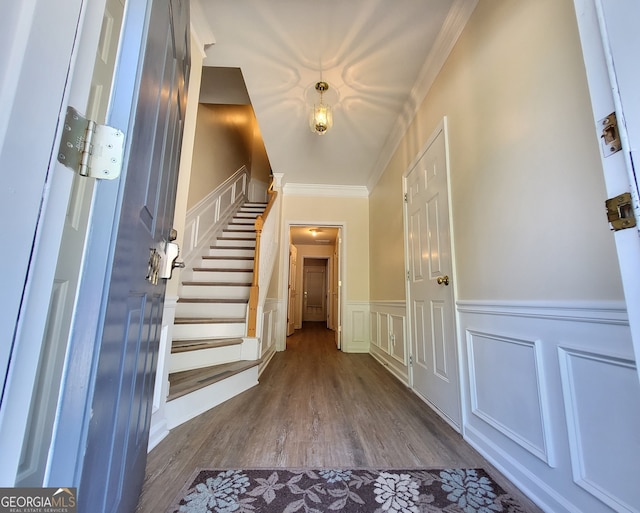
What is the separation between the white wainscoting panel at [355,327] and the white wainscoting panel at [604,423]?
321 centimetres

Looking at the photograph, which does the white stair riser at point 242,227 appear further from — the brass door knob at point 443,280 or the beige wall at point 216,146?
the brass door knob at point 443,280

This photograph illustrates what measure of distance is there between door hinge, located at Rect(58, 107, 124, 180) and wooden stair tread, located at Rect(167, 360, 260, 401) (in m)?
1.57

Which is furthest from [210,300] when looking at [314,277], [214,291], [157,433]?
[314,277]

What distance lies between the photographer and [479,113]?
4.93ft

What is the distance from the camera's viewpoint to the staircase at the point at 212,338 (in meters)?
1.83

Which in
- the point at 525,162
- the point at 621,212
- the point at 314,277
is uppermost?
the point at 314,277

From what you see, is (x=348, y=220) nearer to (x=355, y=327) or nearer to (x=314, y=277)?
(x=355, y=327)

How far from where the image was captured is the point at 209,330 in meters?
2.53

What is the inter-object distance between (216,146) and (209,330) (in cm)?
297

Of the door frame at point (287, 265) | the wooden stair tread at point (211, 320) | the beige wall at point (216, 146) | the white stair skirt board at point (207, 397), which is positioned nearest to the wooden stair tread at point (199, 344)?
the wooden stair tread at point (211, 320)

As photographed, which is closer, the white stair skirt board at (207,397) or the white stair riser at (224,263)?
the white stair skirt board at (207,397)

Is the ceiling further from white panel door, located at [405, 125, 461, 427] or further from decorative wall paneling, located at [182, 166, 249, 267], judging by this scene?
decorative wall paneling, located at [182, 166, 249, 267]

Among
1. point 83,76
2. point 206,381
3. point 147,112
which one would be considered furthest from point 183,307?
point 83,76

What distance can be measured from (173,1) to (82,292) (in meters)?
1.05
